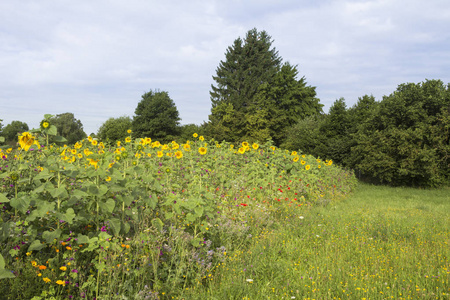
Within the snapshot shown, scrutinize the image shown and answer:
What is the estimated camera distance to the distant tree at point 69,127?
5842 centimetres

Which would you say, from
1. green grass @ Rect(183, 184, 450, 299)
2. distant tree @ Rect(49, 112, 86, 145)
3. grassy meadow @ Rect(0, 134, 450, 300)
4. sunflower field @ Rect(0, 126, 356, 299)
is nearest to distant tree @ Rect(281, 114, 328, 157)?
green grass @ Rect(183, 184, 450, 299)

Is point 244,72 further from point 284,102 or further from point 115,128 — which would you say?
point 115,128

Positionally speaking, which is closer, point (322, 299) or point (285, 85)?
point (322, 299)

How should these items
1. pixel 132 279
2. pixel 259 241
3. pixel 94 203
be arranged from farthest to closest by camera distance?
1. pixel 259 241
2. pixel 94 203
3. pixel 132 279

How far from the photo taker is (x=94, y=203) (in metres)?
3.03

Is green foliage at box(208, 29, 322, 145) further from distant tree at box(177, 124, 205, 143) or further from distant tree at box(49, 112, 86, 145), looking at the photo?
distant tree at box(49, 112, 86, 145)

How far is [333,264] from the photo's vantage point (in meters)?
3.88

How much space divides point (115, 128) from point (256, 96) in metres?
24.1

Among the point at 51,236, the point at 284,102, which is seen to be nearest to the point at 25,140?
the point at 51,236

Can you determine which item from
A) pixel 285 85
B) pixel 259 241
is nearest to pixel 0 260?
pixel 259 241

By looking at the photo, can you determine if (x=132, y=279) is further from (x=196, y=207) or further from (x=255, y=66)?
(x=255, y=66)

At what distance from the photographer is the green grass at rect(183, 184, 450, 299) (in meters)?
3.21

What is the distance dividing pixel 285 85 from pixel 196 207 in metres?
36.9

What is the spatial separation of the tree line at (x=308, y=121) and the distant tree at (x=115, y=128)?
7.0 inches
